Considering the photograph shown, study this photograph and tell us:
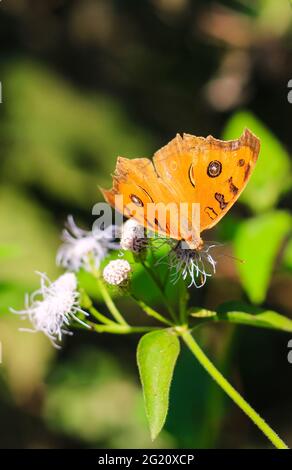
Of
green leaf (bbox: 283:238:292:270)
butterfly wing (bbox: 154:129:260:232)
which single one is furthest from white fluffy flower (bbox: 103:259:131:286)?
green leaf (bbox: 283:238:292:270)

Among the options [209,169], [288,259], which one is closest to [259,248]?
[288,259]

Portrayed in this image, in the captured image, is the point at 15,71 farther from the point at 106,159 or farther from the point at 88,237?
the point at 88,237

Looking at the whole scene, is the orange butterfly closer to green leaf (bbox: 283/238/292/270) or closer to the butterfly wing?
the butterfly wing

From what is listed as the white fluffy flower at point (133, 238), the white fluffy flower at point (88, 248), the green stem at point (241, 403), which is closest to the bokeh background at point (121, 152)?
the white fluffy flower at point (88, 248)

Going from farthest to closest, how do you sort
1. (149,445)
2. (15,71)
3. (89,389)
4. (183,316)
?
(15,71)
(89,389)
(149,445)
(183,316)

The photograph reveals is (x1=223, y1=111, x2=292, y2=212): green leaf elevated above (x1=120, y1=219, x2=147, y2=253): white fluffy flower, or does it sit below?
above

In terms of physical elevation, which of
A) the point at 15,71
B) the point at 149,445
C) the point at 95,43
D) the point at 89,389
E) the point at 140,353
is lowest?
the point at 140,353

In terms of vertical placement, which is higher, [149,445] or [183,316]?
[149,445]

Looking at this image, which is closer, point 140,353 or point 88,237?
point 140,353

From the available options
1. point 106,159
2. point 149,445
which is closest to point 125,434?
point 149,445
